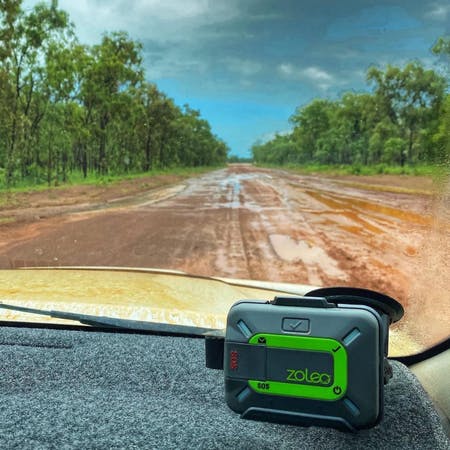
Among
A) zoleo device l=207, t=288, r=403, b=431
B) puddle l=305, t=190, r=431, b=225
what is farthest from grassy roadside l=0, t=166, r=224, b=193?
zoleo device l=207, t=288, r=403, b=431

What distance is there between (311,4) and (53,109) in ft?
11.3

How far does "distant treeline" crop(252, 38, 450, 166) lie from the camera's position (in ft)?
6.32

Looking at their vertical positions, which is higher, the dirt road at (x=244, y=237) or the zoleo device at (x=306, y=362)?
the zoleo device at (x=306, y=362)

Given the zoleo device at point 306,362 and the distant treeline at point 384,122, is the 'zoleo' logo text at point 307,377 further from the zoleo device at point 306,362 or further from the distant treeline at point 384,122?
the distant treeline at point 384,122

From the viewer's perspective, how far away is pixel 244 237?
19.1 ft

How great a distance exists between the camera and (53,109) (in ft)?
17.6

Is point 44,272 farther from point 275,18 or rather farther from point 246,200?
point 246,200

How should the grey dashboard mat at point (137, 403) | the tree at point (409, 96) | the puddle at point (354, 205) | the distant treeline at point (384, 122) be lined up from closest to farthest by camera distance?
1. the grey dashboard mat at point (137, 403)
2. the distant treeline at point (384, 122)
3. the tree at point (409, 96)
4. the puddle at point (354, 205)

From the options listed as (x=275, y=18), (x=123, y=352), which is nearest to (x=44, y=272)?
(x=123, y=352)

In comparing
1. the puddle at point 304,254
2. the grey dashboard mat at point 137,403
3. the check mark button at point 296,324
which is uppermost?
the check mark button at point 296,324

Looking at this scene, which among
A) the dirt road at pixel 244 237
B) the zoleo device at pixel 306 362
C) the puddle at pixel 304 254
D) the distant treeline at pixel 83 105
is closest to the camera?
the zoleo device at pixel 306 362

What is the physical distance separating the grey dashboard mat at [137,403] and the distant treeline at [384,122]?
905 mm

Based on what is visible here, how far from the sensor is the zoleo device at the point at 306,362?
1038mm

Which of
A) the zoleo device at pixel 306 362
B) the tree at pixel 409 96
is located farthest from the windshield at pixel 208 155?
the zoleo device at pixel 306 362
